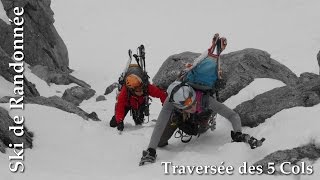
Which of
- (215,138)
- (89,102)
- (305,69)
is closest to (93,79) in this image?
(89,102)

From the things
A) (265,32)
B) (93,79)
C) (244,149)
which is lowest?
(244,149)

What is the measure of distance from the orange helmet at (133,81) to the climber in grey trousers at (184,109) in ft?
6.29

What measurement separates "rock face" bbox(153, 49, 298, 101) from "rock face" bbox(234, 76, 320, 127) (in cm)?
132

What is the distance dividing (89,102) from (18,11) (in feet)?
27.4

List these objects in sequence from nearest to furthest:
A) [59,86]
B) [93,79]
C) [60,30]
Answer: [59,86] → [93,79] → [60,30]

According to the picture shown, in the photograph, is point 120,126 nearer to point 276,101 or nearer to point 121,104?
point 121,104

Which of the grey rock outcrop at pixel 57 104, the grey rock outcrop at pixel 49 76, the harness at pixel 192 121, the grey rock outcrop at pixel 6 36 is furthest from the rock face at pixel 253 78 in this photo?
the grey rock outcrop at pixel 6 36

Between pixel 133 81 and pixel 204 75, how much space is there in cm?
257

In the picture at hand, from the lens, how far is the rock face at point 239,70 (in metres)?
12.4

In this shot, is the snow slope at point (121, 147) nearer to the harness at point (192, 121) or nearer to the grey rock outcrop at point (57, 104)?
the harness at point (192, 121)

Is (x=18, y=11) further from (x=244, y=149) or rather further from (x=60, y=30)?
(x=60, y=30)

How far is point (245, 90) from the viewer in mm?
11953

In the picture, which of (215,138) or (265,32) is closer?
(215,138)

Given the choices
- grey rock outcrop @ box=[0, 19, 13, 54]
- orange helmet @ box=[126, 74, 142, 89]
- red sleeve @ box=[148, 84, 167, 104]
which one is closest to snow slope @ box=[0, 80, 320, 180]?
red sleeve @ box=[148, 84, 167, 104]
